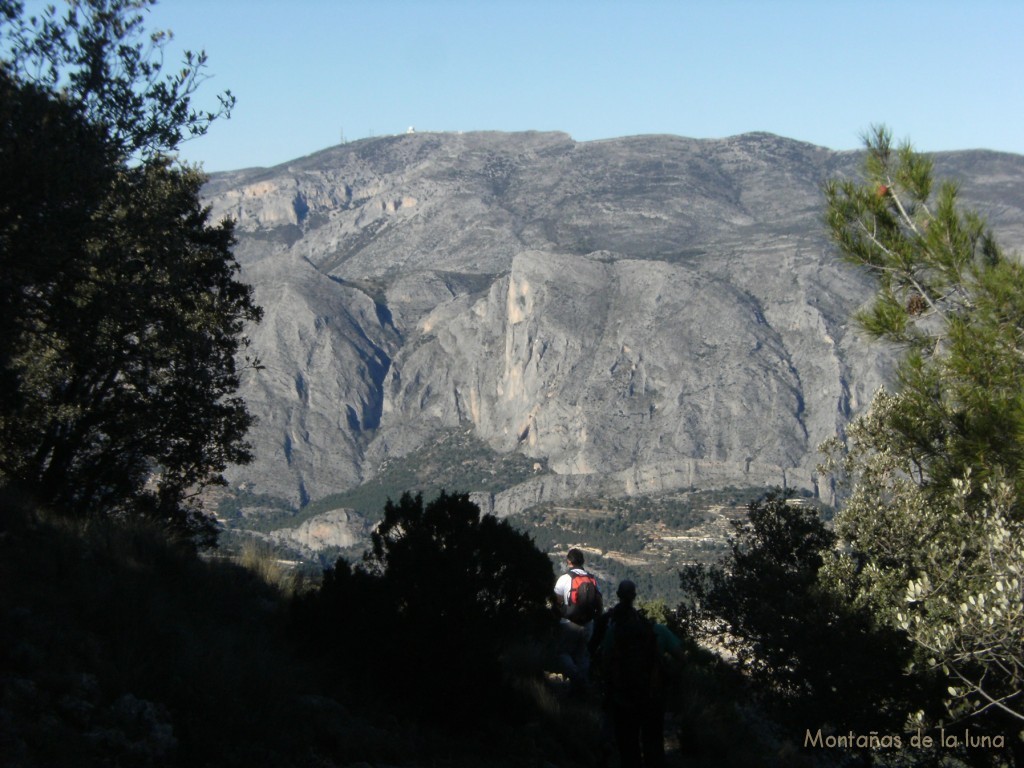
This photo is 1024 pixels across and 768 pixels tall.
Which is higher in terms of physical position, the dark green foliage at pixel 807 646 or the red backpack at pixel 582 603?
the red backpack at pixel 582 603

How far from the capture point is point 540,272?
158125 mm

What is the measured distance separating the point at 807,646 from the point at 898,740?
1239 mm

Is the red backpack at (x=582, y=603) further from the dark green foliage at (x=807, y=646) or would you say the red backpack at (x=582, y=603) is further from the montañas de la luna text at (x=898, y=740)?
the montañas de la luna text at (x=898, y=740)

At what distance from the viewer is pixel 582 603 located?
10734 mm

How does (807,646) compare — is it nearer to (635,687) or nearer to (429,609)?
(635,687)

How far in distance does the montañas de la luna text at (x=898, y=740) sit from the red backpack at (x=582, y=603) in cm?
254

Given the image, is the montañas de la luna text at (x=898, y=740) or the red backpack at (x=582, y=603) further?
the red backpack at (x=582, y=603)

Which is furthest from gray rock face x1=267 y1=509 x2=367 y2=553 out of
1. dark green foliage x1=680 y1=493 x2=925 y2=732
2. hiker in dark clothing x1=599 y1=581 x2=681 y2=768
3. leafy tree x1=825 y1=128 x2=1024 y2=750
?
hiker in dark clothing x1=599 y1=581 x2=681 y2=768

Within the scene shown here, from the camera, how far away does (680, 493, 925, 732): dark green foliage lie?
10.5m

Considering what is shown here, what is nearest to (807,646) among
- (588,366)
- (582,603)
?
(582,603)

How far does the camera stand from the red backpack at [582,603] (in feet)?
35.2

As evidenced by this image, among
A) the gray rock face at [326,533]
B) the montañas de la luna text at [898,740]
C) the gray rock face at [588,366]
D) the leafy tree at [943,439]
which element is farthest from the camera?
the gray rock face at [588,366]

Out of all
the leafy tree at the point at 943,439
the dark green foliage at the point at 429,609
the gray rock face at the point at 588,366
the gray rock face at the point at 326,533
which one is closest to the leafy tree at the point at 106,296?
the dark green foliage at the point at 429,609

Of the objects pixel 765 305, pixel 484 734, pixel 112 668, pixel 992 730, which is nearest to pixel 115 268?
pixel 112 668
